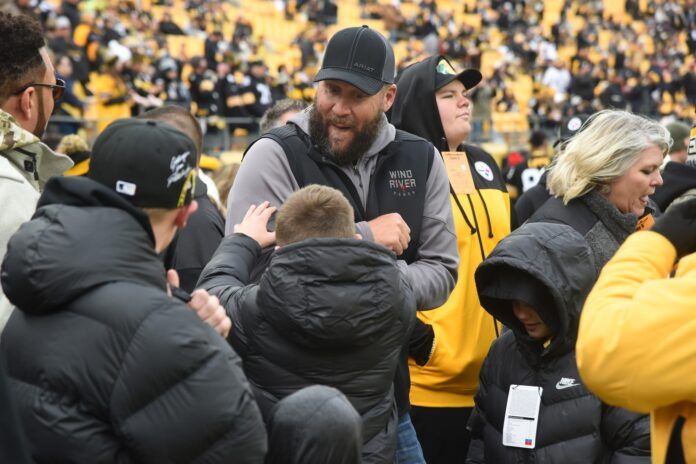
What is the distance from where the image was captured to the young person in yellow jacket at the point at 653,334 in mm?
1959

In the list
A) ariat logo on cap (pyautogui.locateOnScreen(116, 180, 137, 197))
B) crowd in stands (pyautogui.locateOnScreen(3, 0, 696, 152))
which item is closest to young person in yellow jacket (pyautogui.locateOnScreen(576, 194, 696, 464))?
ariat logo on cap (pyautogui.locateOnScreen(116, 180, 137, 197))

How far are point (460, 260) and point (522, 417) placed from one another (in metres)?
1.05

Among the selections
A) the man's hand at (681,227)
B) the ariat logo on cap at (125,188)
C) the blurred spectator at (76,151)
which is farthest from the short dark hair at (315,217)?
the blurred spectator at (76,151)

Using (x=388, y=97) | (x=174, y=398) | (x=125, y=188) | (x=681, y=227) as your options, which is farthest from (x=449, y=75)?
(x=174, y=398)

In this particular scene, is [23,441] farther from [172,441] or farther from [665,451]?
[665,451]

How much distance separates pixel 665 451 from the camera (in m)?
2.10

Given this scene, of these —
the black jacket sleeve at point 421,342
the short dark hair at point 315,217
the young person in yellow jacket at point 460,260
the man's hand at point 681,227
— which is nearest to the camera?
the man's hand at point 681,227

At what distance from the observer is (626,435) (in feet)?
9.88

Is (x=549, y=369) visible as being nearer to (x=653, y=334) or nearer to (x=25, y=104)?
(x=653, y=334)

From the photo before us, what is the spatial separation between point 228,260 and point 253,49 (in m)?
19.2

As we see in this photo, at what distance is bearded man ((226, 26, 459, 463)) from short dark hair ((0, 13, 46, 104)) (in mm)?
724

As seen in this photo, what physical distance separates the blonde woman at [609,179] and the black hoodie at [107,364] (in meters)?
2.10

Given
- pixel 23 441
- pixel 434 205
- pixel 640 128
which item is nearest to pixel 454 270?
pixel 434 205

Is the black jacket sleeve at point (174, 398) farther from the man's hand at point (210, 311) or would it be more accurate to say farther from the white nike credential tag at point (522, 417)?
the white nike credential tag at point (522, 417)
